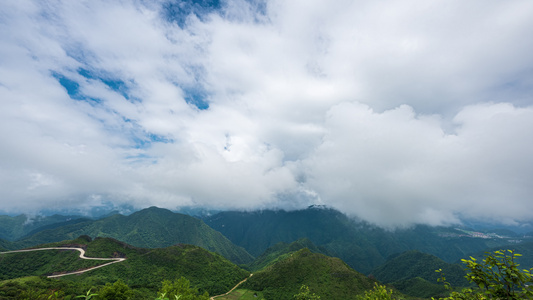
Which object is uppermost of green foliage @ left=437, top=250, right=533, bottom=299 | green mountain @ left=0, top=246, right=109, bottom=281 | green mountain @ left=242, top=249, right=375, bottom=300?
green foliage @ left=437, top=250, right=533, bottom=299

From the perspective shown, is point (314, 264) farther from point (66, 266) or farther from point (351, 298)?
point (66, 266)

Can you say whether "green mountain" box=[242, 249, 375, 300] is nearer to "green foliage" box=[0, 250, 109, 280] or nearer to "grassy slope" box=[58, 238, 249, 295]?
"grassy slope" box=[58, 238, 249, 295]

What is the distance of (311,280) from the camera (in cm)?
15138

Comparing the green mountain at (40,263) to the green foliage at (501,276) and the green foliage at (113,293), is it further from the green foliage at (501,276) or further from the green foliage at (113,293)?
the green foliage at (501,276)

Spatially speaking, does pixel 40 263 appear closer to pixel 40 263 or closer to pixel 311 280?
pixel 40 263

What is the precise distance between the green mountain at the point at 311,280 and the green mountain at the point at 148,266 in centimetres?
2341

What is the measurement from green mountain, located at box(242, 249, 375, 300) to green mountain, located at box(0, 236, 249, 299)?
23.4 meters

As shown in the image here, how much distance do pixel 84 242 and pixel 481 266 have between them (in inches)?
8902

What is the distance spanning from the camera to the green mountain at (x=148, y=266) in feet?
411

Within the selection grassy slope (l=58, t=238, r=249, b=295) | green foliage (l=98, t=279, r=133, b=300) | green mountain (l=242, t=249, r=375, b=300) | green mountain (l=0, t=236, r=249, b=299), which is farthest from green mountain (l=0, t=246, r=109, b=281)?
green mountain (l=242, t=249, r=375, b=300)

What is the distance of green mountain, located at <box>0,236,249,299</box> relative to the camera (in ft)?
411

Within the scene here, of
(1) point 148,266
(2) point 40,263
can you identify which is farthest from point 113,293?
(2) point 40,263

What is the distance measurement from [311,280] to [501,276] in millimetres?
164597

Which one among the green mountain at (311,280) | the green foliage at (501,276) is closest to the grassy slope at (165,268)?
the green mountain at (311,280)
